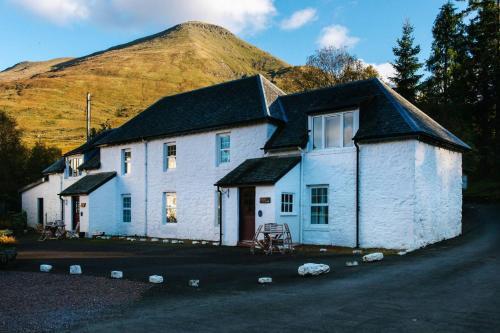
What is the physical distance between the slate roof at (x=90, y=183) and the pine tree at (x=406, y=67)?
3164 centimetres

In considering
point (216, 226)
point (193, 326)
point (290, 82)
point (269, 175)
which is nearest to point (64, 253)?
point (216, 226)

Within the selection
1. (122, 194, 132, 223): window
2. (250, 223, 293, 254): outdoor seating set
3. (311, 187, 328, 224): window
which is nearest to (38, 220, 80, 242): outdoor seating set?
(122, 194, 132, 223): window

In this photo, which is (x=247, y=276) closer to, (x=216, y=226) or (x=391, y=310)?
(x=391, y=310)

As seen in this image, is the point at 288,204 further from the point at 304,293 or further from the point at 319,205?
the point at 304,293

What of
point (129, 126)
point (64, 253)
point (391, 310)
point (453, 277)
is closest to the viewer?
point (391, 310)

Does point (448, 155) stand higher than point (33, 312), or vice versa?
point (448, 155)

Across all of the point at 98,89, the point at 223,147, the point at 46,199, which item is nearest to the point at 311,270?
the point at 223,147

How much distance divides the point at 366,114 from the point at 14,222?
27800 mm

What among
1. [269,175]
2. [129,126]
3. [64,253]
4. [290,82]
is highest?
[290,82]

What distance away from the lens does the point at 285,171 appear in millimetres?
18359

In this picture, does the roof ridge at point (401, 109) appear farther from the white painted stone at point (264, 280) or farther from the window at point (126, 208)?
the window at point (126, 208)

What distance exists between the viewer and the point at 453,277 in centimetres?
1047

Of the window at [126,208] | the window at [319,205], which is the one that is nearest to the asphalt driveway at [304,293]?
the window at [319,205]

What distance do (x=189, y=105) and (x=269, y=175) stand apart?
10167mm
